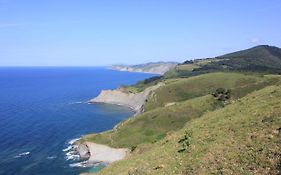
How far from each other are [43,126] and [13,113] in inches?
1542

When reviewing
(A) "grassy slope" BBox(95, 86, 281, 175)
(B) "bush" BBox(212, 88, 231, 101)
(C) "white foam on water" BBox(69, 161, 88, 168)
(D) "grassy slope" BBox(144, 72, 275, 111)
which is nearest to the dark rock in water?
(C) "white foam on water" BBox(69, 161, 88, 168)

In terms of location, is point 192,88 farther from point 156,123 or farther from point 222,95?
point 156,123

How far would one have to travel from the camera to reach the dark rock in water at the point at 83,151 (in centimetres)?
11597

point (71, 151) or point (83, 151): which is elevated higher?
point (83, 151)

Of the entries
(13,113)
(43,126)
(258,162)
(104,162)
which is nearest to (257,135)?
(258,162)

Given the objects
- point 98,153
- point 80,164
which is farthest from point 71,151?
point 80,164

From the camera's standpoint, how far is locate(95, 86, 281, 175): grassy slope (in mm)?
25484

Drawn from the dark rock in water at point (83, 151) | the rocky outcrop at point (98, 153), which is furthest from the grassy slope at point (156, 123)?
the dark rock in water at point (83, 151)

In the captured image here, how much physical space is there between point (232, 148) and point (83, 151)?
96206mm

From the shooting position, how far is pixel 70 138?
453 ft

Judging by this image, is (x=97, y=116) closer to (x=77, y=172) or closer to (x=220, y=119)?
(x=77, y=172)

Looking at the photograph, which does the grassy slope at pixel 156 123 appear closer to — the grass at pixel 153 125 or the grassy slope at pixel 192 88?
the grass at pixel 153 125

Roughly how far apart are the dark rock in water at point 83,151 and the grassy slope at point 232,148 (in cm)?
8123

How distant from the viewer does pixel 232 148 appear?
28953 millimetres
